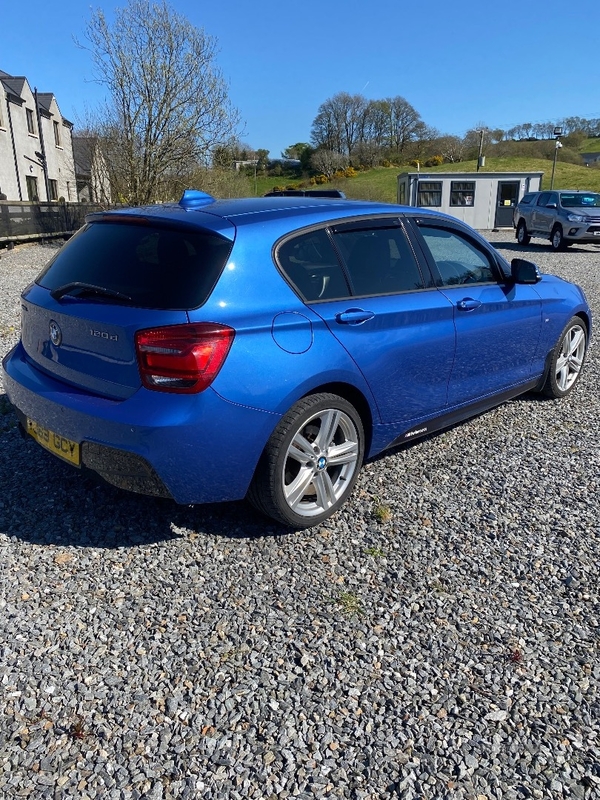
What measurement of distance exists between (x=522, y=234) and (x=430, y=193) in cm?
1031

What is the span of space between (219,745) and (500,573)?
5.29 feet

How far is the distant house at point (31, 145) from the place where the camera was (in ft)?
116

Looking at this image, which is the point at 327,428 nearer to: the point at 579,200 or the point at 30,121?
the point at 579,200

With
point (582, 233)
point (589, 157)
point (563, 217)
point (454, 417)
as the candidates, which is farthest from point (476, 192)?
point (589, 157)

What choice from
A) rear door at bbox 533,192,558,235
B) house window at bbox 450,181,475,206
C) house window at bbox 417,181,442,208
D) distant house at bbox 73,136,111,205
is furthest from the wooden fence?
house window at bbox 450,181,475,206

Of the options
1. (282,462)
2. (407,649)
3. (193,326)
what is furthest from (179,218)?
(407,649)

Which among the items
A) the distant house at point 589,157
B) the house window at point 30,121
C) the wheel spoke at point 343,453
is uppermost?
the house window at point 30,121

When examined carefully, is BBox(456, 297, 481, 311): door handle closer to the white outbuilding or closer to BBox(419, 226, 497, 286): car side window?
BBox(419, 226, 497, 286): car side window

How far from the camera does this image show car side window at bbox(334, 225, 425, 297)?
11.9ft

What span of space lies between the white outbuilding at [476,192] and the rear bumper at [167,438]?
101ft

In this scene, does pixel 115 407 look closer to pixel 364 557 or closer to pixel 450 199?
pixel 364 557

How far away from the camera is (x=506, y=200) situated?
3231 centimetres

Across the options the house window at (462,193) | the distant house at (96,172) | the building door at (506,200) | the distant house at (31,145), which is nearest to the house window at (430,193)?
the house window at (462,193)

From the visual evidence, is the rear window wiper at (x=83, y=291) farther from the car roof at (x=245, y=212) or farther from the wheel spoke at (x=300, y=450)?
the wheel spoke at (x=300, y=450)
